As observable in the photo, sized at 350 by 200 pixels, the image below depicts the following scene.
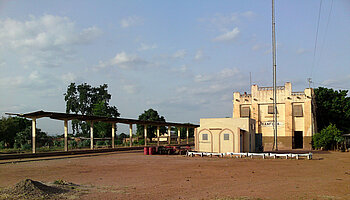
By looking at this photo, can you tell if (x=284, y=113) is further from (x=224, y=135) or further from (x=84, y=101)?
(x=84, y=101)

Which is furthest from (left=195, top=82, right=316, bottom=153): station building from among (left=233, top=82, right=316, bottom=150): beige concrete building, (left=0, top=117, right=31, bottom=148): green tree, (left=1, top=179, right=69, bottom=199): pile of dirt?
(left=0, top=117, right=31, bottom=148): green tree

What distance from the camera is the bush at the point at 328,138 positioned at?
Answer: 1623 inches

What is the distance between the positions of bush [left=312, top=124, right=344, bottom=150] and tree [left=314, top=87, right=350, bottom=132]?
10.6 meters

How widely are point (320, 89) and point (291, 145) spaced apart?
14702mm

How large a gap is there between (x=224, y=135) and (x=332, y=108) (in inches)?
1118

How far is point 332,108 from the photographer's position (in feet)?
172

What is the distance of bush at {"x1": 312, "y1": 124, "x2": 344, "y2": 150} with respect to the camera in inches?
1623

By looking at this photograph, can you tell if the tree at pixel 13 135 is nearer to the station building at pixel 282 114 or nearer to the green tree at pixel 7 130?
the green tree at pixel 7 130

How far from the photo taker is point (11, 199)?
986 centimetres

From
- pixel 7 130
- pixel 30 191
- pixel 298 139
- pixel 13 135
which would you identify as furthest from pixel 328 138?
pixel 7 130

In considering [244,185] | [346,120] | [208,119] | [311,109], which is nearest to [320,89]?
[346,120]

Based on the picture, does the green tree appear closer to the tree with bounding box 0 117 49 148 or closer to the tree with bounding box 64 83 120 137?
the tree with bounding box 0 117 49 148

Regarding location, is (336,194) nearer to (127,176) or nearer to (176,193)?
(176,193)

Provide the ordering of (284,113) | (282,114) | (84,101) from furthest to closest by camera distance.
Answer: (84,101) → (282,114) → (284,113)
